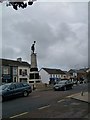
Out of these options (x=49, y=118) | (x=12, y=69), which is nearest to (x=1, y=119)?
(x=49, y=118)

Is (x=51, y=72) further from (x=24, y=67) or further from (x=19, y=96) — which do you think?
(x=19, y=96)

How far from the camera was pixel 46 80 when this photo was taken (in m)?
106

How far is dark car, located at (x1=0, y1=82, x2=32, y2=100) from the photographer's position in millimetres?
23630

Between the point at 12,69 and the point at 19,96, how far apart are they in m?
46.3

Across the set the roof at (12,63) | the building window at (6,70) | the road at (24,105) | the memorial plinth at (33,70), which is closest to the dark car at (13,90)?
the road at (24,105)

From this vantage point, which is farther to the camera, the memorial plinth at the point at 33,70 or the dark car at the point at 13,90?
the memorial plinth at the point at 33,70

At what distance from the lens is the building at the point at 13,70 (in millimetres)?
69312

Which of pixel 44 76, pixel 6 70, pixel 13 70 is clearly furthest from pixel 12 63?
pixel 44 76

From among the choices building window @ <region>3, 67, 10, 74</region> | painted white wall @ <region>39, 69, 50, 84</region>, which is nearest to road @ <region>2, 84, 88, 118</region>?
building window @ <region>3, 67, 10, 74</region>

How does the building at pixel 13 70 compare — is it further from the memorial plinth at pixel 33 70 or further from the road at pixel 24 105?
the road at pixel 24 105

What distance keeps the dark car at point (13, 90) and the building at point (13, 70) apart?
131 feet

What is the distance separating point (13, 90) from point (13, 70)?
47984mm

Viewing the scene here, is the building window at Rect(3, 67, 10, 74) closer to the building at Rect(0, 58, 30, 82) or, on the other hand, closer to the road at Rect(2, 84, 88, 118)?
the building at Rect(0, 58, 30, 82)

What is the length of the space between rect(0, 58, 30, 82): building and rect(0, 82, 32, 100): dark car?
39874 millimetres
